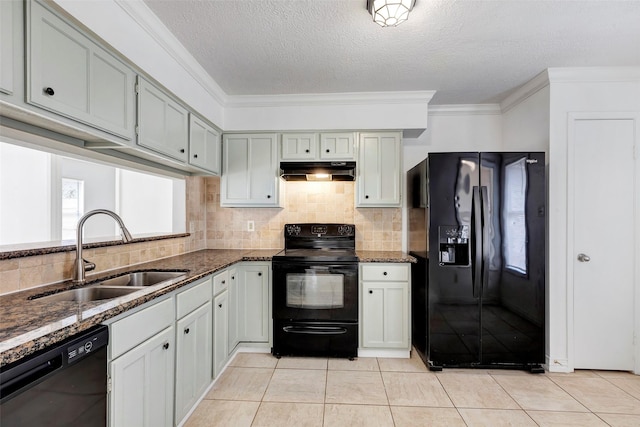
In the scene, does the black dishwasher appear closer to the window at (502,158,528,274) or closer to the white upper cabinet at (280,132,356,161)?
the white upper cabinet at (280,132,356,161)

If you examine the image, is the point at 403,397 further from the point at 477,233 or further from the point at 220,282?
the point at 220,282

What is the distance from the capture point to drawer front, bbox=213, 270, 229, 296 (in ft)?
7.27

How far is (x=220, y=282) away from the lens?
2.31 meters

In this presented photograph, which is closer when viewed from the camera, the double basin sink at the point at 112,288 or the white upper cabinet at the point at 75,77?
the white upper cabinet at the point at 75,77

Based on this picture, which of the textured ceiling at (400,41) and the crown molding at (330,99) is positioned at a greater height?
the textured ceiling at (400,41)

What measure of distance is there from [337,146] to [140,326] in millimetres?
2269

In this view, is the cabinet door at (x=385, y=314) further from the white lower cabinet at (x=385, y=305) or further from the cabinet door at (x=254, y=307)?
the cabinet door at (x=254, y=307)

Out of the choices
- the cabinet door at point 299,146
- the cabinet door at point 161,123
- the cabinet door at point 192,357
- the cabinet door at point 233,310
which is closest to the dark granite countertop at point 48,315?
the cabinet door at point 192,357

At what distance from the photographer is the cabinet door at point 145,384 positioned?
1248 mm

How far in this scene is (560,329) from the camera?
2.49 meters

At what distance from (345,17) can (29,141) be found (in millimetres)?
1871

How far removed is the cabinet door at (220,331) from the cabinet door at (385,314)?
3.95ft

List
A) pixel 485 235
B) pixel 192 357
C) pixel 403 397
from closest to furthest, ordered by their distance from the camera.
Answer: pixel 192 357 → pixel 403 397 → pixel 485 235

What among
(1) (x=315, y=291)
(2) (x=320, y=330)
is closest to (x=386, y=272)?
(1) (x=315, y=291)
